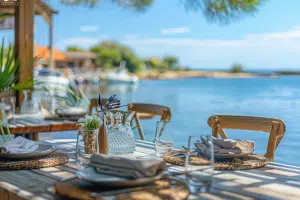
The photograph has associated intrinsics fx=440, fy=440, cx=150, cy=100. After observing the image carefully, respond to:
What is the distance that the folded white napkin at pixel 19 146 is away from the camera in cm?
165

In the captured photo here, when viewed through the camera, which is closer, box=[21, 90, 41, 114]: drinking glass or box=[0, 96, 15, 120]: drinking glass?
box=[0, 96, 15, 120]: drinking glass

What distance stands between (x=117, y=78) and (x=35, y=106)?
27.4 metres

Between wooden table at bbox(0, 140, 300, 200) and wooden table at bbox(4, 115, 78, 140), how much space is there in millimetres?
1261

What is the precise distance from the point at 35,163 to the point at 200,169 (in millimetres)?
669

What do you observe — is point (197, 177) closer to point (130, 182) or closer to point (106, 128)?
point (130, 182)

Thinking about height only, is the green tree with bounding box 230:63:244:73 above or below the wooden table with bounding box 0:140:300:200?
above

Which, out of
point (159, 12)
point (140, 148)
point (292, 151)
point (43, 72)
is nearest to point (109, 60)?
point (159, 12)

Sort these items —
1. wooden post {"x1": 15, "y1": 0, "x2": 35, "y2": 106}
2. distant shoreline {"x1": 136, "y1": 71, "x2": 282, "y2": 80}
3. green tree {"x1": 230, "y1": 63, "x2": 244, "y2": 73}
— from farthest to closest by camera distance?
distant shoreline {"x1": 136, "y1": 71, "x2": 282, "y2": 80} → green tree {"x1": 230, "y1": 63, "x2": 244, "y2": 73} → wooden post {"x1": 15, "y1": 0, "x2": 35, "y2": 106}

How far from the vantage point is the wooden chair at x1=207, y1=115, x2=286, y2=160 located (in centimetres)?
190

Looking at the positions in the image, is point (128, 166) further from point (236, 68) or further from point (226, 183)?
point (236, 68)

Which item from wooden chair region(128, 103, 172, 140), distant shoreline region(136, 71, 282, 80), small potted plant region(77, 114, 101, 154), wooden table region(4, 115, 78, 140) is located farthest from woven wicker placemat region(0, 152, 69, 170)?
distant shoreline region(136, 71, 282, 80)

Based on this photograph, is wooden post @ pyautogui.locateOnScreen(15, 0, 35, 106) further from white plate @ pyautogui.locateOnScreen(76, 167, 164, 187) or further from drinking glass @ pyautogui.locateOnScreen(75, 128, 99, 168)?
white plate @ pyautogui.locateOnScreen(76, 167, 164, 187)

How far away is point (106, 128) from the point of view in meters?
1.65

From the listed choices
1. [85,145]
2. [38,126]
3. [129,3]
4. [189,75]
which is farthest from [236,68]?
[85,145]
